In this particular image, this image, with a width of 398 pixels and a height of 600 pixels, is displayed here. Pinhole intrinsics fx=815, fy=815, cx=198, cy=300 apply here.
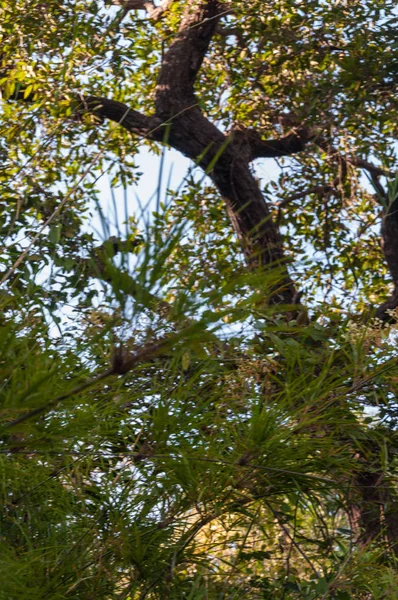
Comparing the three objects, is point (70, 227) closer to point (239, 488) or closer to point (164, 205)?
point (239, 488)

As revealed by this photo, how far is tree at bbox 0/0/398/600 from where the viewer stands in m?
0.81

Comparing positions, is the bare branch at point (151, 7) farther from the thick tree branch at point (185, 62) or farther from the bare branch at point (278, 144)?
the bare branch at point (278, 144)

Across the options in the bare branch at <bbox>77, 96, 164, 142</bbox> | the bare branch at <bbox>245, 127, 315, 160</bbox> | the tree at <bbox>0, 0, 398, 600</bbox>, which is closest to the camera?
the tree at <bbox>0, 0, 398, 600</bbox>

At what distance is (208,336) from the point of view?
68 centimetres

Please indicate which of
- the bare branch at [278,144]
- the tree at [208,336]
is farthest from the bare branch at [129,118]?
the bare branch at [278,144]

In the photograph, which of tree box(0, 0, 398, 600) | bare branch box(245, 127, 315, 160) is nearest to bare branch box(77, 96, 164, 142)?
tree box(0, 0, 398, 600)

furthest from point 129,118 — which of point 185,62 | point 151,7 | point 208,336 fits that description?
point 208,336

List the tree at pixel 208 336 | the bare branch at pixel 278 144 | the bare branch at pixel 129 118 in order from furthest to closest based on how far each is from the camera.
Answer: the bare branch at pixel 278 144
the bare branch at pixel 129 118
the tree at pixel 208 336

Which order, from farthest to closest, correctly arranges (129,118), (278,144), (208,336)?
(278,144), (129,118), (208,336)

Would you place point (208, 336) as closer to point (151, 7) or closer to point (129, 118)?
point (129, 118)

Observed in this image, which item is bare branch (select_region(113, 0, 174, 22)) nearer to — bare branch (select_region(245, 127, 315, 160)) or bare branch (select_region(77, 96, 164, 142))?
bare branch (select_region(77, 96, 164, 142))

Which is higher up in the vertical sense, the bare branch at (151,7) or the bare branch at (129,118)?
the bare branch at (151,7)

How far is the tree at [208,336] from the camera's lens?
809 mm

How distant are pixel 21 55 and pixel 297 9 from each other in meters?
1.12
